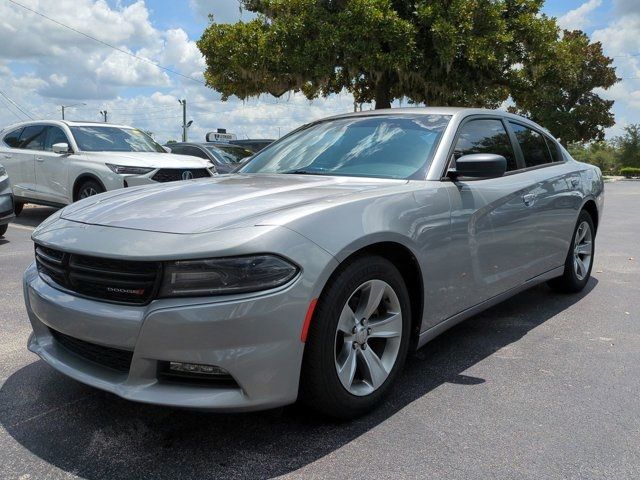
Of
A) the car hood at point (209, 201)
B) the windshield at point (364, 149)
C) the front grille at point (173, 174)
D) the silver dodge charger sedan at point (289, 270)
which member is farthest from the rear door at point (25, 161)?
the car hood at point (209, 201)

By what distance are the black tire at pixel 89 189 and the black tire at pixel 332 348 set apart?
683 cm

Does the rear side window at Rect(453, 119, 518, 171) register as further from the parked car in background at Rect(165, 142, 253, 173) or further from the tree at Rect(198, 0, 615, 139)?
the tree at Rect(198, 0, 615, 139)

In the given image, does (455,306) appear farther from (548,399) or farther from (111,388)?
(111,388)

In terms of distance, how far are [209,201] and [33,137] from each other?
8.59 m

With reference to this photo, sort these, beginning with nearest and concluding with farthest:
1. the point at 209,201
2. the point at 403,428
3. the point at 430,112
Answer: the point at 403,428 → the point at 209,201 → the point at 430,112

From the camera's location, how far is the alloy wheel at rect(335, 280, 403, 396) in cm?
260

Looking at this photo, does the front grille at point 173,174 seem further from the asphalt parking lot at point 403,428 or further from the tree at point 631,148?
the tree at point 631,148

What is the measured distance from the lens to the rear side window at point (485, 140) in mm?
3639

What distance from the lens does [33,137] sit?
996 cm

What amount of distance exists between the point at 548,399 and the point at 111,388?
6.99 ft

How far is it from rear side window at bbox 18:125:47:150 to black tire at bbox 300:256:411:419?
8.68 metres

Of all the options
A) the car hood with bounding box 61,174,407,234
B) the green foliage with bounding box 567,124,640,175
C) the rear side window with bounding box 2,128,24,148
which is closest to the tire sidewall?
the car hood with bounding box 61,174,407,234

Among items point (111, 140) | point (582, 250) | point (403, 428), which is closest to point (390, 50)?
point (111, 140)

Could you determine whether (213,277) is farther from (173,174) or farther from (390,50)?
(390,50)
